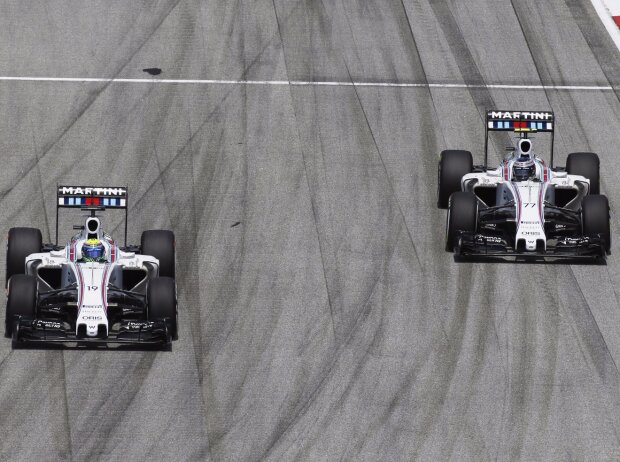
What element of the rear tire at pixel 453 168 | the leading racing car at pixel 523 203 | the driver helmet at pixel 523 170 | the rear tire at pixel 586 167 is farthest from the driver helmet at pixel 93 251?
the rear tire at pixel 586 167

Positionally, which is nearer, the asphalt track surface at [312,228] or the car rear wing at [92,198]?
the asphalt track surface at [312,228]

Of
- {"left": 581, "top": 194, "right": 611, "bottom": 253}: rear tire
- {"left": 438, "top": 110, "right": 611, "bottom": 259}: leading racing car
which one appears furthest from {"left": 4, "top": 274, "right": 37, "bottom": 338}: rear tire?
{"left": 581, "top": 194, "right": 611, "bottom": 253}: rear tire

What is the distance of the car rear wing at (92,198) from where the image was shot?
103 feet

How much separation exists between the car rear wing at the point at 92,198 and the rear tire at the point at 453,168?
19.8 feet

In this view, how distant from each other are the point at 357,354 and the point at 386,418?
193 centimetres

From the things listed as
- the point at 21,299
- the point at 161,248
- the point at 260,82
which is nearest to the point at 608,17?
the point at 260,82

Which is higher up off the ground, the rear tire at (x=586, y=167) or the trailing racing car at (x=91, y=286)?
the rear tire at (x=586, y=167)

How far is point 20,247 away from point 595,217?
9094 mm

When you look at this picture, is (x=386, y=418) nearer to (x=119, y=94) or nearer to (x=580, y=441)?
(x=580, y=441)

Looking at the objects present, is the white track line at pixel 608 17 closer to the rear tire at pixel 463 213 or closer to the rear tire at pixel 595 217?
the rear tire at pixel 595 217

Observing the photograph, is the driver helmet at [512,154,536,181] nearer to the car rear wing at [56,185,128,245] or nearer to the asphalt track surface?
the asphalt track surface

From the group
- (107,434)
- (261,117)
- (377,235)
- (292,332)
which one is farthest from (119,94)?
(107,434)

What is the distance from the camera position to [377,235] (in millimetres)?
34438

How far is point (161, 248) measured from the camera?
3116cm
